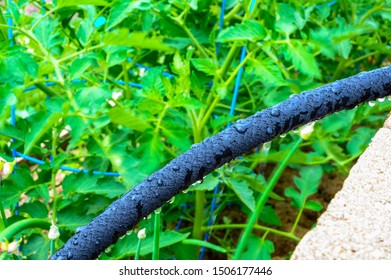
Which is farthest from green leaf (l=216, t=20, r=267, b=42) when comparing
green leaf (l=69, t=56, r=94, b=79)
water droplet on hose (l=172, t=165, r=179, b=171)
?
water droplet on hose (l=172, t=165, r=179, b=171)

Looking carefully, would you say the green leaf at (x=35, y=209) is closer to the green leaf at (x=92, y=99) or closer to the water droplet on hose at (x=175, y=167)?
the green leaf at (x=92, y=99)

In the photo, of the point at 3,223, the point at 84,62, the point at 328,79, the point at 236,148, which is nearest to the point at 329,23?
the point at 328,79

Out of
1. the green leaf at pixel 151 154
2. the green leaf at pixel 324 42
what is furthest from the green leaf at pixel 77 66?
the green leaf at pixel 324 42

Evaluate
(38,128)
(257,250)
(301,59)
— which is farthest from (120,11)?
(257,250)

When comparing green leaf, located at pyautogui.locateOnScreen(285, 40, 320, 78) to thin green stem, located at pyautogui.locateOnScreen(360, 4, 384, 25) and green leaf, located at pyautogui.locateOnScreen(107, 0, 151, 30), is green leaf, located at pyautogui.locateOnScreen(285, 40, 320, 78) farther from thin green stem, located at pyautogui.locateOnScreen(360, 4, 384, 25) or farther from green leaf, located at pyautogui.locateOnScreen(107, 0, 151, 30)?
thin green stem, located at pyautogui.locateOnScreen(360, 4, 384, 25)

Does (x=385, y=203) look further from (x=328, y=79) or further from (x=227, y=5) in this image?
(x=328, y=79)

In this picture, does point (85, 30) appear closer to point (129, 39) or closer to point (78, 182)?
point (129, 39)

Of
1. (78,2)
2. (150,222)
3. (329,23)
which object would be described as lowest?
(150,222)
